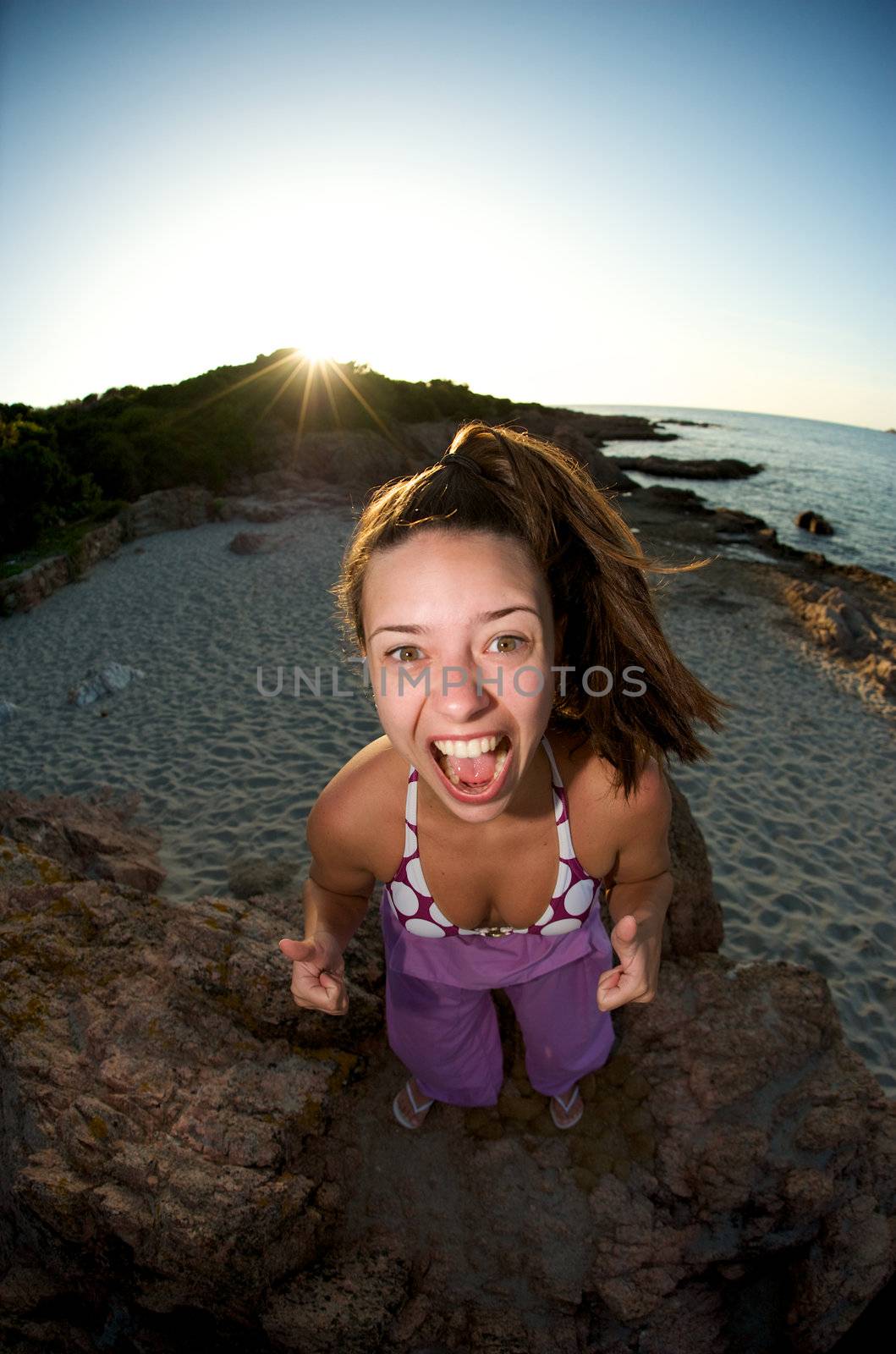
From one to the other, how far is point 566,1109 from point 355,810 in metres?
1.24

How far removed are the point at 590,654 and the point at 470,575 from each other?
42 cm

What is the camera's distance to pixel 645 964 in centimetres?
149

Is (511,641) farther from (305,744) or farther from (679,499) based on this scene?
(679,499)

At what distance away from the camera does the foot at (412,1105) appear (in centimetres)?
201

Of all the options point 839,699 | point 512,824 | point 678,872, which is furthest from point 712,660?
point 512,824

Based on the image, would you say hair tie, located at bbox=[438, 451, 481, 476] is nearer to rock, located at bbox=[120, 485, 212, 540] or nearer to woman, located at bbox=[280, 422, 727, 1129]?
woman, located at bbox=[280, 422, 727, 1129]

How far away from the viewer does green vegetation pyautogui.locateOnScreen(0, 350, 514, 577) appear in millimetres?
12836

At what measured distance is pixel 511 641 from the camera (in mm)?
1231

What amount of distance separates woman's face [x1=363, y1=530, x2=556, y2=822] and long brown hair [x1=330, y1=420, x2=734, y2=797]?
6 cm

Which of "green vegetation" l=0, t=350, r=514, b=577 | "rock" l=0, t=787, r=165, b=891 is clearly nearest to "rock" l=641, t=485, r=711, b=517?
"green vegetation" l=0, t=350, r=514, b=577

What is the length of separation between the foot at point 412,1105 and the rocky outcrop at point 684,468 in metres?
36.8

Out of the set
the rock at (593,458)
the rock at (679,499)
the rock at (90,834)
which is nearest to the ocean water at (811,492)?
the rock at (679,499)

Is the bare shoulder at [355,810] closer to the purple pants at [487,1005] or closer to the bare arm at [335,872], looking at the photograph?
the bare arm at [335,872]

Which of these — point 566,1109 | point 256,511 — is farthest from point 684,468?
point 566,1109
